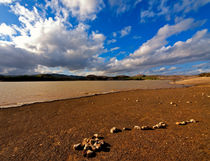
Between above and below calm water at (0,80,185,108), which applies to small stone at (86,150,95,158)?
above

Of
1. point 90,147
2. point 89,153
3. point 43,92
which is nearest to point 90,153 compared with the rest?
point 89,153

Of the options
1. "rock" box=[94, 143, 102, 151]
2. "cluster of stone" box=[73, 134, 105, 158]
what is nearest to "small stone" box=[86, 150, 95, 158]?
"cluster of stone" box=[73, 134, 105, 158]

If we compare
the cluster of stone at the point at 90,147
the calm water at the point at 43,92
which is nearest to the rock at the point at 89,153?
the cluster of stone at the point at 90,147

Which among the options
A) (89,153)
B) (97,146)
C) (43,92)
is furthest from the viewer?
(43,92)

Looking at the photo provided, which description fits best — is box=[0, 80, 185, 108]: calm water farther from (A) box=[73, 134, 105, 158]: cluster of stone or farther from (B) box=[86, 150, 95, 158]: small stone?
(B) box=[86, 150, 95, 158]: small stone

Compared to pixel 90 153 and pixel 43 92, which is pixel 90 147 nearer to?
pixel 90 153

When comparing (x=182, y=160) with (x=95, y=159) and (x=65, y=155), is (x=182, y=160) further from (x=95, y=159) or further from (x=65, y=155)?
(x=65, y=155)

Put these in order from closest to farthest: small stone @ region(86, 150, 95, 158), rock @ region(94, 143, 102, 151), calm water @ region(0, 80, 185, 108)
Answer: small stone @ region(86, 150, 95, 158), rock @ region(94, 143, 102, 151), calm water @ region(0, 80, 185, 108)

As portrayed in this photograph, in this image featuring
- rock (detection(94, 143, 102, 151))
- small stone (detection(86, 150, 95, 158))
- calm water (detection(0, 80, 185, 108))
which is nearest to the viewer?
small stone (detection(86, 150, 95, 158))

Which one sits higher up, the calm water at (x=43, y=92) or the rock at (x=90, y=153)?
the rock at (x=90, y=153)

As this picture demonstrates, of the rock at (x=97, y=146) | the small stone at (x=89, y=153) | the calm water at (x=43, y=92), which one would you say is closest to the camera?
the small stone at (x=89, y=153)

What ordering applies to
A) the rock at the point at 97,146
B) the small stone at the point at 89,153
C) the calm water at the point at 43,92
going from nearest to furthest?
the small stone at the point at 89,153
the rock at the point at 97,146
the calm water at the point at 43,92

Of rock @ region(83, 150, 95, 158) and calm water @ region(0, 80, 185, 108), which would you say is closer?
rock @ region(83, 150, 95, 158)

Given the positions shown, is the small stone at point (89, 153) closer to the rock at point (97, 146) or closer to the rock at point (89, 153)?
the rock at point (89, 153)
